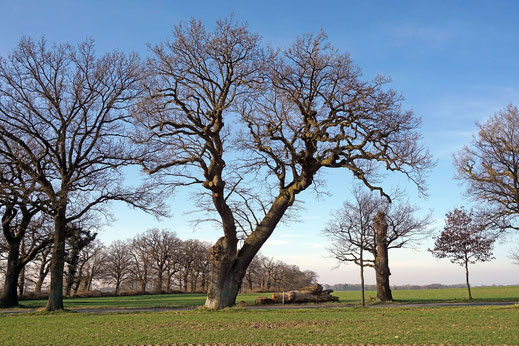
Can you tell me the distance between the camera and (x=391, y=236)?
33219mm

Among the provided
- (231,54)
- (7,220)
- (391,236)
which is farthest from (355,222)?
(7,220)

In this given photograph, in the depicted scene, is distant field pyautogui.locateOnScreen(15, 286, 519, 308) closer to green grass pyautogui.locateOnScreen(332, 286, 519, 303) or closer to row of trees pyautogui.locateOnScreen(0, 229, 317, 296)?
green grass pyautogui.locateOnScreen(332, 286, 519, 303)

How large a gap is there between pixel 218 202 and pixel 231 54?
7.00 metres

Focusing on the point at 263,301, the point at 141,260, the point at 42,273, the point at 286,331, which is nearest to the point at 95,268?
the point at 141,260

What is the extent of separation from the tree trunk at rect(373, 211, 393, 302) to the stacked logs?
3.61 m

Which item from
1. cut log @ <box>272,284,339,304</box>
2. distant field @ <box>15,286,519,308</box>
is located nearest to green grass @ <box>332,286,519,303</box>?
distant field @ <box>15,286,519,308</box>

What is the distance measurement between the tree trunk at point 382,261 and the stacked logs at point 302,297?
142 inches

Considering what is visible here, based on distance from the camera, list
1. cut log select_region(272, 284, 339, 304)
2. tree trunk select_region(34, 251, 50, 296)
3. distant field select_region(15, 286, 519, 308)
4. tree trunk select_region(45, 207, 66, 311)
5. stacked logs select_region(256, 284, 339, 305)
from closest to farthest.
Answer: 1. tree trunk select_region(45, 207, 66, 311)
2. stacked logs select_region(256, 284, 339, 305)
3. cut log select_region(272, 284, 339, 304)
4. distant field select_region(15, 286, 519, 308)
5. tree trunk select_region(34, 251, 50, 296)

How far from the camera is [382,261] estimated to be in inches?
1238

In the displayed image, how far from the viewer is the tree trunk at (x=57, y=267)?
2289 cm

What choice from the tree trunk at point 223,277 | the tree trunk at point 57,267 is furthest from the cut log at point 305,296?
the tree trunk at point 57,267

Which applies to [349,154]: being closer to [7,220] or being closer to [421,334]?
[421,334]

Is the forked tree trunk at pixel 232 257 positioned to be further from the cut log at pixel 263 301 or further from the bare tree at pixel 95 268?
the bare tree at pixel 95 268

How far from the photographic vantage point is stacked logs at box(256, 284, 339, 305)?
2997 cm
